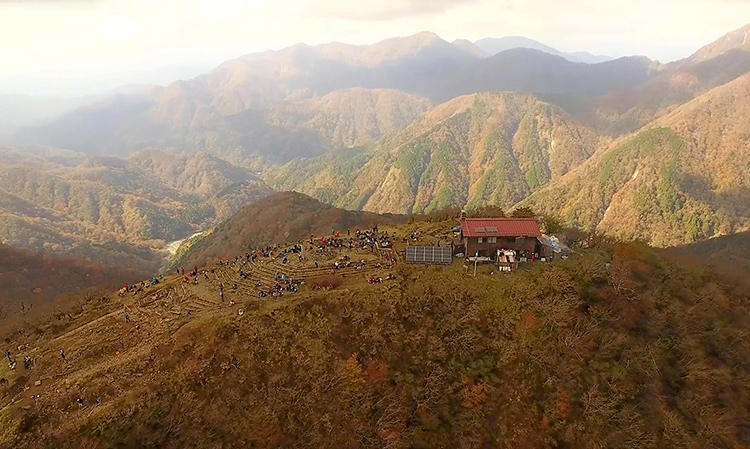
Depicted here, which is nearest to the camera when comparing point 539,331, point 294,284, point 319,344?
point 319,344

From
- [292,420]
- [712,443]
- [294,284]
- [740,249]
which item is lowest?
[740,249]

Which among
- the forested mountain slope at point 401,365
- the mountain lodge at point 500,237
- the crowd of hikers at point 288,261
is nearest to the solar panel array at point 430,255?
the forested mountain slope at point 401,365

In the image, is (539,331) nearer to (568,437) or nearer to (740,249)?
(568,437)

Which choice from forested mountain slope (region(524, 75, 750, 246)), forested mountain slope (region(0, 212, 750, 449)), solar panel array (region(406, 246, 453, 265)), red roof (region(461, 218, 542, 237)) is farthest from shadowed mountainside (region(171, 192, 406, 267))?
forested mountain slope (region(524, 75, 750, 246))

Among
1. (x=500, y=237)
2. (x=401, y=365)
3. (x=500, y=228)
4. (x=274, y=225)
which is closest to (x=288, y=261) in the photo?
(x=401, y=365)

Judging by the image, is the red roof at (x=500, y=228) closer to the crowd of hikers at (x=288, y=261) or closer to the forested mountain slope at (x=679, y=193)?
the crowd of hikers at (x=288, y=261)

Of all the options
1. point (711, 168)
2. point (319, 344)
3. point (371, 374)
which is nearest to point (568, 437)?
point (371, 374)

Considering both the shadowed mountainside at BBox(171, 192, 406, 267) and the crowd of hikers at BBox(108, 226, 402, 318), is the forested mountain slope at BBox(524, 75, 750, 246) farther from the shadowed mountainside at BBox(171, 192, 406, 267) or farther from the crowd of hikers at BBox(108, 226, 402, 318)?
the crowd of hikers at BBox(108, 226, 402, 318)

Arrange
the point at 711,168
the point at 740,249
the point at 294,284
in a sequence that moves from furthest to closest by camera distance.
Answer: the point at 711,168
the point at 740,249
the point at 294,284
